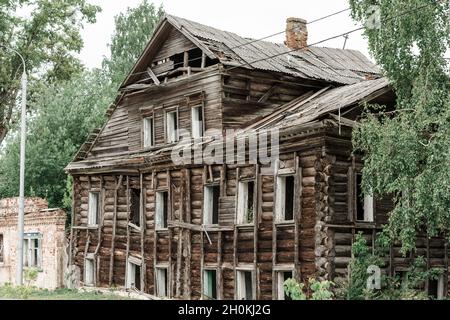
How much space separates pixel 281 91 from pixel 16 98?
58.5ft

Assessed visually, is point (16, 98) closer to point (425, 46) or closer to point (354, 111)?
point (354, 111)

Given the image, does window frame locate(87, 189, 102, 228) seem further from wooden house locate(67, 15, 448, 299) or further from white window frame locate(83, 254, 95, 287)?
white window frame locate(83, 254, 95, 287)

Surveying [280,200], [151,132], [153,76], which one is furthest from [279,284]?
[153,76]

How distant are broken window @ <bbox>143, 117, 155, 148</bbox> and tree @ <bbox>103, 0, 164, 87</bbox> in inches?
1051

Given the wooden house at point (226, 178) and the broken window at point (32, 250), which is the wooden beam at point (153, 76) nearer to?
the wooden house at point (226, 178)

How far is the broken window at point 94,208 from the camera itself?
28.7m

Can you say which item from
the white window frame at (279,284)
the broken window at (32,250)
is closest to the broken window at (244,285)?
the white window frame at (279,284)

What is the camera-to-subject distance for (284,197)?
2052 cm

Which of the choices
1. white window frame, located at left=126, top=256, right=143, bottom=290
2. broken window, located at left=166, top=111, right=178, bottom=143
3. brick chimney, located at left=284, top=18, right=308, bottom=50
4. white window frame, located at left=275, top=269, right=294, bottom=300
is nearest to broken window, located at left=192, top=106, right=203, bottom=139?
broken window, located at left=166, top=111, right=178, bottom=143

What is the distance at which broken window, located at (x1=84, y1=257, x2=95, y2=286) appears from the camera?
28.5 meters

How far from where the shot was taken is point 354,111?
1998 cm

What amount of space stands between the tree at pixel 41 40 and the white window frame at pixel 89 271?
34.8 ft

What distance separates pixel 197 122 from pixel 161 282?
5338 millimetres
